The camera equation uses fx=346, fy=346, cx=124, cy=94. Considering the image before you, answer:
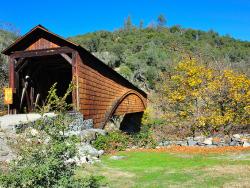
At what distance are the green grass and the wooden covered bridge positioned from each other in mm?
5683

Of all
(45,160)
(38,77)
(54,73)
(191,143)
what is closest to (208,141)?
(191,143)

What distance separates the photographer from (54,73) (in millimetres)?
26078

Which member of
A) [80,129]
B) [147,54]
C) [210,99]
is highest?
[147,54]

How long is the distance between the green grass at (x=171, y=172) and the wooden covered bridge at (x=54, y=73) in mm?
5683

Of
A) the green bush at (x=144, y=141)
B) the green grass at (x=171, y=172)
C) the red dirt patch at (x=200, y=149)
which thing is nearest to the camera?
the green grass at (x=171, y=172)

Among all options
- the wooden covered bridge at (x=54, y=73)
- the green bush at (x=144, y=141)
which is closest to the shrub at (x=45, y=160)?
the wooden covered bridge at (x=54, y=73)

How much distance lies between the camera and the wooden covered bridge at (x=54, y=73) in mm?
18328

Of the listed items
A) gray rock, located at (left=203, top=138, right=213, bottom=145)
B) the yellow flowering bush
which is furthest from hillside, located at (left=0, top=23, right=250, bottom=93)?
gray rock, located at (left=203, top=138, right=213, bottom=145)

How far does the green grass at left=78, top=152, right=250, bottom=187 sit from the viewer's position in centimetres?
924

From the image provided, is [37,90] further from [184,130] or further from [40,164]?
[40,164]

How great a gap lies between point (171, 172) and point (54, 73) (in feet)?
56.0

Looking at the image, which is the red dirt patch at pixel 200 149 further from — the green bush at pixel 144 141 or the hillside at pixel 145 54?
the hillside at pixel 145 54

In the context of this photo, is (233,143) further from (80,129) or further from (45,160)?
(45,160)

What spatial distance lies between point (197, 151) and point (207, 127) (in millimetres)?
5966
